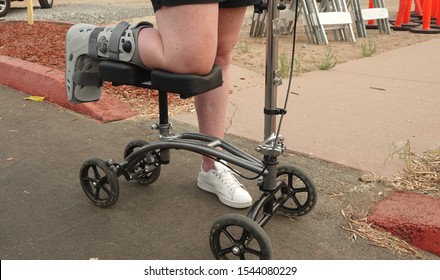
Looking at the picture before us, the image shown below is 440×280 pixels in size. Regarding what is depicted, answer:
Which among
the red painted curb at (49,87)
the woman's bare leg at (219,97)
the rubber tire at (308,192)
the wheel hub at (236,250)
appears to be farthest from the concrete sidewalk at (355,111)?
the wheel hub at (236,250)

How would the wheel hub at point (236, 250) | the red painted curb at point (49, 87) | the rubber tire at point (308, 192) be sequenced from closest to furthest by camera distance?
1. the wheel hub at point (236, 250)
2. the rubber tire at point (308, 192)
3. the red painted curb at point (49, 87)

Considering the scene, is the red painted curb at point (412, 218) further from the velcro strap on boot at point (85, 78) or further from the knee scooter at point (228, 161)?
the velcro strap on boot at point (85, 78)

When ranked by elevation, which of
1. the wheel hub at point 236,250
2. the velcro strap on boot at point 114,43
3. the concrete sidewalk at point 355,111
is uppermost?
the velcro strap on boot at point 114,43

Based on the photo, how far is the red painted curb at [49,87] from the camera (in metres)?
3.57

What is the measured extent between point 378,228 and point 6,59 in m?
3.64

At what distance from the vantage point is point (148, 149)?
2.17m

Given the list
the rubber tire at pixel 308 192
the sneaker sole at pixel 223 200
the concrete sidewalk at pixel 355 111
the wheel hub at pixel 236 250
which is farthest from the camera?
the concrete sidewalk at pixel 355 111

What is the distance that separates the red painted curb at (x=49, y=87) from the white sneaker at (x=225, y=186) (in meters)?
1.27

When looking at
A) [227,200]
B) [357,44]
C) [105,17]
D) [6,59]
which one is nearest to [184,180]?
[227,200]

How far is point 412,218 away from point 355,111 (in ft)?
5.23

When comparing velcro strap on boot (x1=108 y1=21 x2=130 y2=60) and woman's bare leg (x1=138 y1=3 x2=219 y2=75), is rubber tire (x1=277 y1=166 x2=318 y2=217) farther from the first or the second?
velcro strap on boot (x1=108 y1=21 x2=130 y2=60)

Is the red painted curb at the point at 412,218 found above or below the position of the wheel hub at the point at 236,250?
below

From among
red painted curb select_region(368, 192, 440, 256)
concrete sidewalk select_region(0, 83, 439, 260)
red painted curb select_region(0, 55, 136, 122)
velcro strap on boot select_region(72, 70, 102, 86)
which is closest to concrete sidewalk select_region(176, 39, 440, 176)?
concrete sidewalk select_region(0, 83, 439, 260)
